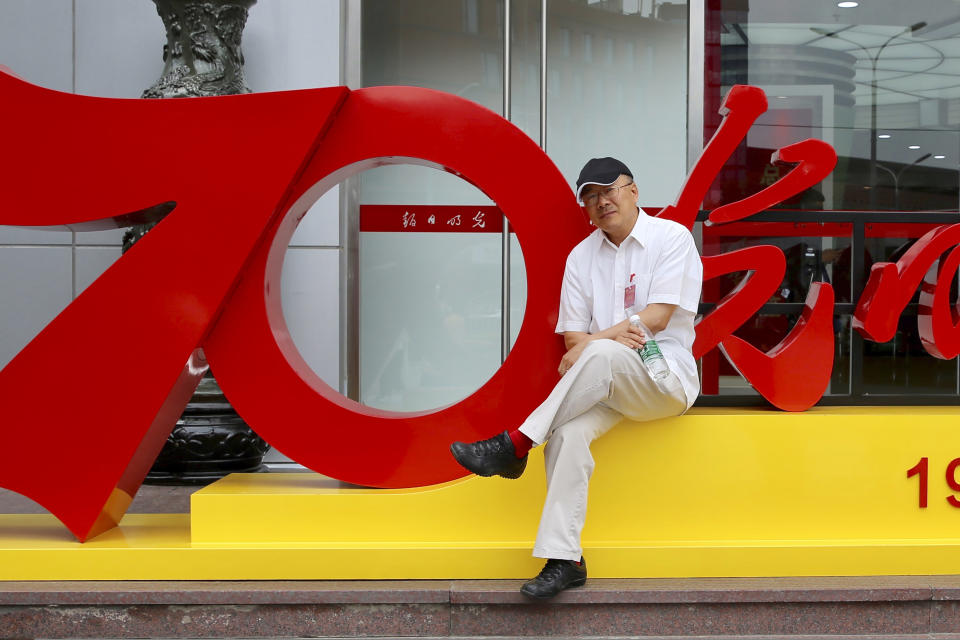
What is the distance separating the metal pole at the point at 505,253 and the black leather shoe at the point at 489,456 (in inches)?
147

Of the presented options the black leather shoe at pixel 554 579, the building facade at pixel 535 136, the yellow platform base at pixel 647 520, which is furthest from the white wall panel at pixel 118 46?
the black leather shoe at pixel 554 579

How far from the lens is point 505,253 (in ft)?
25.3

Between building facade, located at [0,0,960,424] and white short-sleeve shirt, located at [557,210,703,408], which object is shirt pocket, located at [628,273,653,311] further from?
building facade, located at [0,0,960,424]

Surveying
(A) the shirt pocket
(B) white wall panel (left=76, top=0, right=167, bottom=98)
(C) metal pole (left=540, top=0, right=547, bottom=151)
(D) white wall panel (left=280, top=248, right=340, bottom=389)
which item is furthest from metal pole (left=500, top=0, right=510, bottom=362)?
(A) the shirt pocket

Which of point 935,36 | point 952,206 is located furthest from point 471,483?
point 935,36

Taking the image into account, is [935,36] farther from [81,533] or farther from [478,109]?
[81,533]

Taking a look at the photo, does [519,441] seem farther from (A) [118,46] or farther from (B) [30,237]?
(A) [118,46]

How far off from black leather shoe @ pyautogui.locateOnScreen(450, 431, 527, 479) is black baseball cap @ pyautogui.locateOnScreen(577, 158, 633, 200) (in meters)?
1.19

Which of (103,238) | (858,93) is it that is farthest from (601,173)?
(103,238)

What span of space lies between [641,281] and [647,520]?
3.53ft

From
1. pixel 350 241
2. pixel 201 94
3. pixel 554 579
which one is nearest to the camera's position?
pixel 554 579

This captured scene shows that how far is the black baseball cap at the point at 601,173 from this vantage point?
427 cm

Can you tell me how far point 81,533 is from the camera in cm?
430

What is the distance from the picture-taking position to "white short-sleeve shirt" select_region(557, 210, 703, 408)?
430 cm
